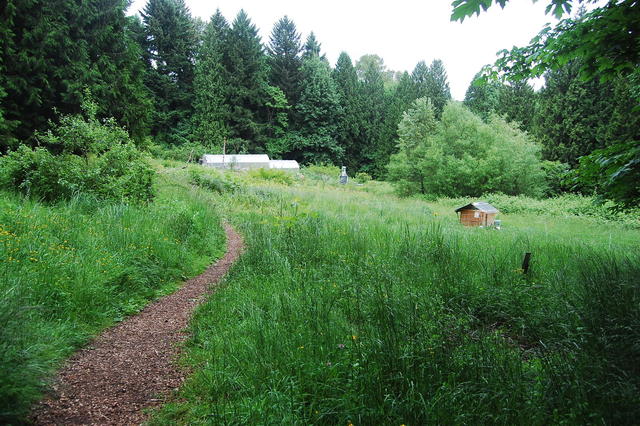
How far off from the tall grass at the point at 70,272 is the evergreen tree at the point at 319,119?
43666 millimetres

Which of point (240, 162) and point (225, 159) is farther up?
point (225, 159)

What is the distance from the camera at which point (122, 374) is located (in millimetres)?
3340

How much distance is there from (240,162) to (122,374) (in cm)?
3424

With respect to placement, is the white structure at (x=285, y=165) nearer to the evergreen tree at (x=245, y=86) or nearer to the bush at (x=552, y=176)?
the evergreen tree at (x=245, y=86)

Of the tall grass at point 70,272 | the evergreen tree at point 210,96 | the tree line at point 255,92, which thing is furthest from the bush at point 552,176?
the evergreen tree at point 210,96

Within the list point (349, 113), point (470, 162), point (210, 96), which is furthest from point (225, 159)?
point (349, 113)

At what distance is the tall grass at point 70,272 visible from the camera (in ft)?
8.61

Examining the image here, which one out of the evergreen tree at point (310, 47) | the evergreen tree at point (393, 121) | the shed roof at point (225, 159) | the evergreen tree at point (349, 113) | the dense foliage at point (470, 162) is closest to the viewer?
the dense foliage at point (470, 162)

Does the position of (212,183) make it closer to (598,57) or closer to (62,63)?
(62,63)

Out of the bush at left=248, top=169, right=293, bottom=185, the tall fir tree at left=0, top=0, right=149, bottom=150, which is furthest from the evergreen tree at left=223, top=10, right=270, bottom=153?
the tall fir tree at left=0, top=0, right=149, bottom=150

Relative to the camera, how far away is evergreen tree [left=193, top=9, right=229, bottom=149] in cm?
4269

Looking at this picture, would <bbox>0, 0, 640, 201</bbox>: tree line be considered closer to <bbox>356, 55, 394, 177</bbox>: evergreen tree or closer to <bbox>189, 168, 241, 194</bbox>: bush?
<bbox>356, 55, 394, 177</bbox>: evergreen tree

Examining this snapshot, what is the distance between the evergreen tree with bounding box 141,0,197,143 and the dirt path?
1698 inches

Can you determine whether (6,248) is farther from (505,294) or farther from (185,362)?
(505,294)
